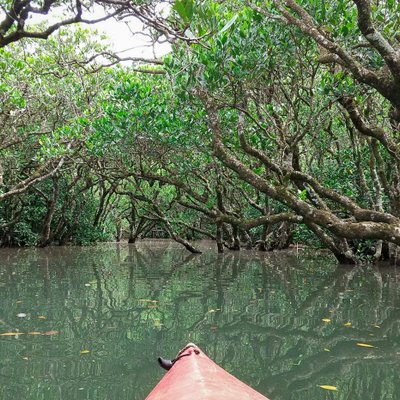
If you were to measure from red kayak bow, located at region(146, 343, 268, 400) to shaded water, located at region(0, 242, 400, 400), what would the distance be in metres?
0.92

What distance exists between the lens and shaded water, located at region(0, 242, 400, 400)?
11.4ft

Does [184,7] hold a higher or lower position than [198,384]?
higher

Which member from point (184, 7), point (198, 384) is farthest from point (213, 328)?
point (184, 7)

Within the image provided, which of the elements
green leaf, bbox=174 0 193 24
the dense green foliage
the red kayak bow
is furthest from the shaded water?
green leaf, bbox=174 0 193 24

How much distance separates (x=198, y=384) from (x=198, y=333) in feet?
9.43

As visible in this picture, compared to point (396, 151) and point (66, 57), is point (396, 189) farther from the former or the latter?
point (66, 57)

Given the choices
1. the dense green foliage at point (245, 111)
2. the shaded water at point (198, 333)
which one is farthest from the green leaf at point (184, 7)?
the shaded water at point (198, 333)

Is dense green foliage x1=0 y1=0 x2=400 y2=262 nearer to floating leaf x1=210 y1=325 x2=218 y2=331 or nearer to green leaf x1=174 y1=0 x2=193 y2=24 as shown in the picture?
green leaf x1=174 y1=0 x2=193 y2=24

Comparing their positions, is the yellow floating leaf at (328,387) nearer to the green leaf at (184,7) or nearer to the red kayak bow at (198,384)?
the red kayak bow at (198,384)

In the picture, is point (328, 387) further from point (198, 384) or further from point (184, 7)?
point (184, 7)

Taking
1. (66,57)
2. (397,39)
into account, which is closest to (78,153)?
(66,57)

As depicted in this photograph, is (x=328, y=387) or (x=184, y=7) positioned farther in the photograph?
(x=328, y=387)

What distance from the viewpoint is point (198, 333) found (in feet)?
16.0

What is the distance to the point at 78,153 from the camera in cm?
1365
